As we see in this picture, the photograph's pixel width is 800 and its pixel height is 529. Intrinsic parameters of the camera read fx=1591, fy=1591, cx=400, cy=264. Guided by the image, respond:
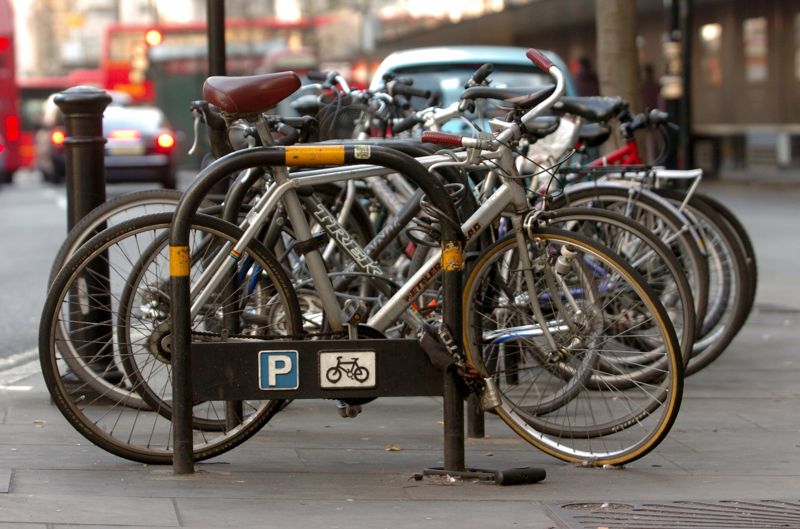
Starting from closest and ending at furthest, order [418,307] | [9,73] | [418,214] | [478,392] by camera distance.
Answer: [478,392]
[418,307]
[418,214]
[9,73]

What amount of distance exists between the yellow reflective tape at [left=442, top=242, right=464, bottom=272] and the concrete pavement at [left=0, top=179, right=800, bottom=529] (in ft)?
2.10

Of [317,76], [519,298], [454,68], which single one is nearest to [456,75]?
[454,68]

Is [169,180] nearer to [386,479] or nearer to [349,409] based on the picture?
[349,409]

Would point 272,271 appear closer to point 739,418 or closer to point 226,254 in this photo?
point 226,254

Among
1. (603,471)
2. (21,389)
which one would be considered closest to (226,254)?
(603,471)

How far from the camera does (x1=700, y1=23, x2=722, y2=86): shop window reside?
28.6 metres

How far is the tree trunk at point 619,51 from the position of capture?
32.0ft

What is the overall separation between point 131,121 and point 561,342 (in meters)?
21.0

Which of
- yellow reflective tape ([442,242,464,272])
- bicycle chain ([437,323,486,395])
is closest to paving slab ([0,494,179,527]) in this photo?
bicycle chain ([437,323,486,395])

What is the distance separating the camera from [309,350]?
4.70 metres

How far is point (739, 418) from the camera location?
6.04 m

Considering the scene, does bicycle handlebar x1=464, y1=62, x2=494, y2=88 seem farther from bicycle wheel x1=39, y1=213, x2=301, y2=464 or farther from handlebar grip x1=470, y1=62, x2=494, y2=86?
bicycle wheel x1=39, y1=213, x2=301, y2=464

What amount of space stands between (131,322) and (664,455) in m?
1.80

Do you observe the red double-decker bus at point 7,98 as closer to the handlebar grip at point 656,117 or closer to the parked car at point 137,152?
the parked car at point 137,152
